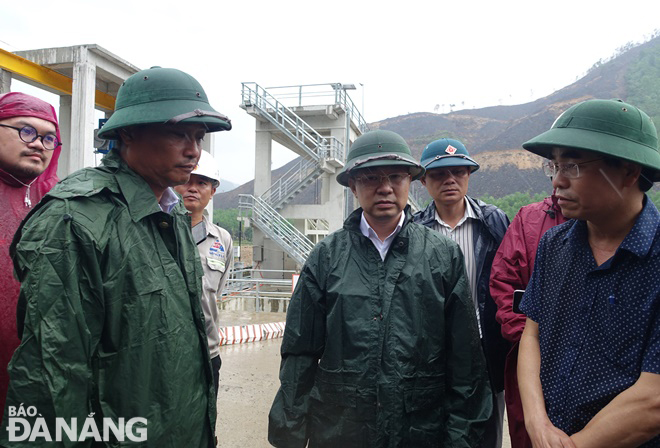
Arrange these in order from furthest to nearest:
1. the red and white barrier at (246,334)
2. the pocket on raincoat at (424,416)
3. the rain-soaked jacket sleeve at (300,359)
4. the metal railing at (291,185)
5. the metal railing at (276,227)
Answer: the metal railing at (291,185)
the metal railing at (276,227)
the red and white barrier at (246,334)
the rain-soaked jacket sleeve at (300,359)
the pocket on raincoat at (424,416)

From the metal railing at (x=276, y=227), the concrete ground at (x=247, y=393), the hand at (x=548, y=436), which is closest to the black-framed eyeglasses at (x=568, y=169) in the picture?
the hand at (x=548, y=436)

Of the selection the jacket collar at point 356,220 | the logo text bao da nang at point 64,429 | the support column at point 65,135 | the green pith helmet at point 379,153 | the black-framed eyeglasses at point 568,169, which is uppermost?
the support column at point 65,135

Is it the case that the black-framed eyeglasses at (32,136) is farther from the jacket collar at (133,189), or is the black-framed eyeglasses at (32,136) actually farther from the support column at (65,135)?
the support column at (65,135)

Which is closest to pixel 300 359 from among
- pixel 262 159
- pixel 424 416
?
pixel 424 416

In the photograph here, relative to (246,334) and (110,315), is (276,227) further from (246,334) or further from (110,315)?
(110,315)

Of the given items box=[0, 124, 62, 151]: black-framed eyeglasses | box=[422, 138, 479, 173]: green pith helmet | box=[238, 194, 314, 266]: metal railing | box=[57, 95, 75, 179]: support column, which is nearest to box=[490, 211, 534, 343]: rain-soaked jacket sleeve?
box=[422, 138, 479, 173]: green pith helmet

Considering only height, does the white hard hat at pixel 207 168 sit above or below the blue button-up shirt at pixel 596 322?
above

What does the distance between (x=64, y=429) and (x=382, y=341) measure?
→ 1385 millimetres

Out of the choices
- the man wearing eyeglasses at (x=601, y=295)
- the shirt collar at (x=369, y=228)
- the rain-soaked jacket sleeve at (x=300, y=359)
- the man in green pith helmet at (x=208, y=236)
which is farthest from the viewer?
the man in green pith helmet at (x=208, y=236)

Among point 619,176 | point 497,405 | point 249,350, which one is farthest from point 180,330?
point 249,350

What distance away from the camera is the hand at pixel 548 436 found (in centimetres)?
170

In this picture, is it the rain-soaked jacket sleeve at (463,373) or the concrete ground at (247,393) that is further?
the concrete ground at (247,393)

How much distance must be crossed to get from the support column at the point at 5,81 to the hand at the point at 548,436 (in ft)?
33.2

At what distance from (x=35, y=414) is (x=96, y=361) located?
0.23 m
